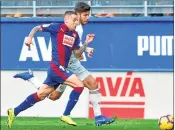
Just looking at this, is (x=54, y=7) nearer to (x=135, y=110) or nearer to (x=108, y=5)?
(x=108, y=5)

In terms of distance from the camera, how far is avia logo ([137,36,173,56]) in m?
12.6

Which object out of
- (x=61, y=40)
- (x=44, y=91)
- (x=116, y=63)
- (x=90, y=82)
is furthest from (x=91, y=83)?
(x=116, y=63)

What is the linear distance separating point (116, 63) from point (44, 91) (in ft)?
11.2

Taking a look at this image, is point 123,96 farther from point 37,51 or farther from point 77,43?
point 77,43

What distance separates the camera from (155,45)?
12.7 metres

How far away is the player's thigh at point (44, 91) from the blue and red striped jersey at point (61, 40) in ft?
1.31

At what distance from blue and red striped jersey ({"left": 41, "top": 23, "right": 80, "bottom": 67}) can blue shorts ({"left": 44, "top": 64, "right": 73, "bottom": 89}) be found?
173 millimetres

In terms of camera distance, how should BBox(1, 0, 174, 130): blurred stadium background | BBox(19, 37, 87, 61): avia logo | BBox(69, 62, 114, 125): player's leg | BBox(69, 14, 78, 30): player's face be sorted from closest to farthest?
BBox(69, 14, 78, 30): player's face, BBox(69, 62, 114, 125): player's leg, BBox(1, 0, 174, 130): blurred stadium background, BBox(19, 37, 87, 61): avia logo

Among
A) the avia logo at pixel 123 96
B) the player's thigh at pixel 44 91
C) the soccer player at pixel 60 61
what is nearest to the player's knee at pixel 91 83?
the soccer player at pixel 60 61

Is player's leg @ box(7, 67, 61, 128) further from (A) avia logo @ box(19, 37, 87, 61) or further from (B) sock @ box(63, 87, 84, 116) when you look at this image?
(A) avia logo @ box(19, 37, 87, 61)

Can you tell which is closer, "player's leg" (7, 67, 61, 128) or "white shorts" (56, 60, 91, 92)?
"player's leg" (7, 67, 61, 128)

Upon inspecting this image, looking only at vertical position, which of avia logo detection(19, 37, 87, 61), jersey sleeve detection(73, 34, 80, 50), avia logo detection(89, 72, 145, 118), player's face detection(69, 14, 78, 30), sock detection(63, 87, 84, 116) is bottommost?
avia logo detection(89, 72, 145, 118)

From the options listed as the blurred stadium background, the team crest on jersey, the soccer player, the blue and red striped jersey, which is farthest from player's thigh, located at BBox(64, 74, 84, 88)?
the blurred stadium background

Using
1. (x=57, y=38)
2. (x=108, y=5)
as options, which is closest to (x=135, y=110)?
(x=108, y=5)
